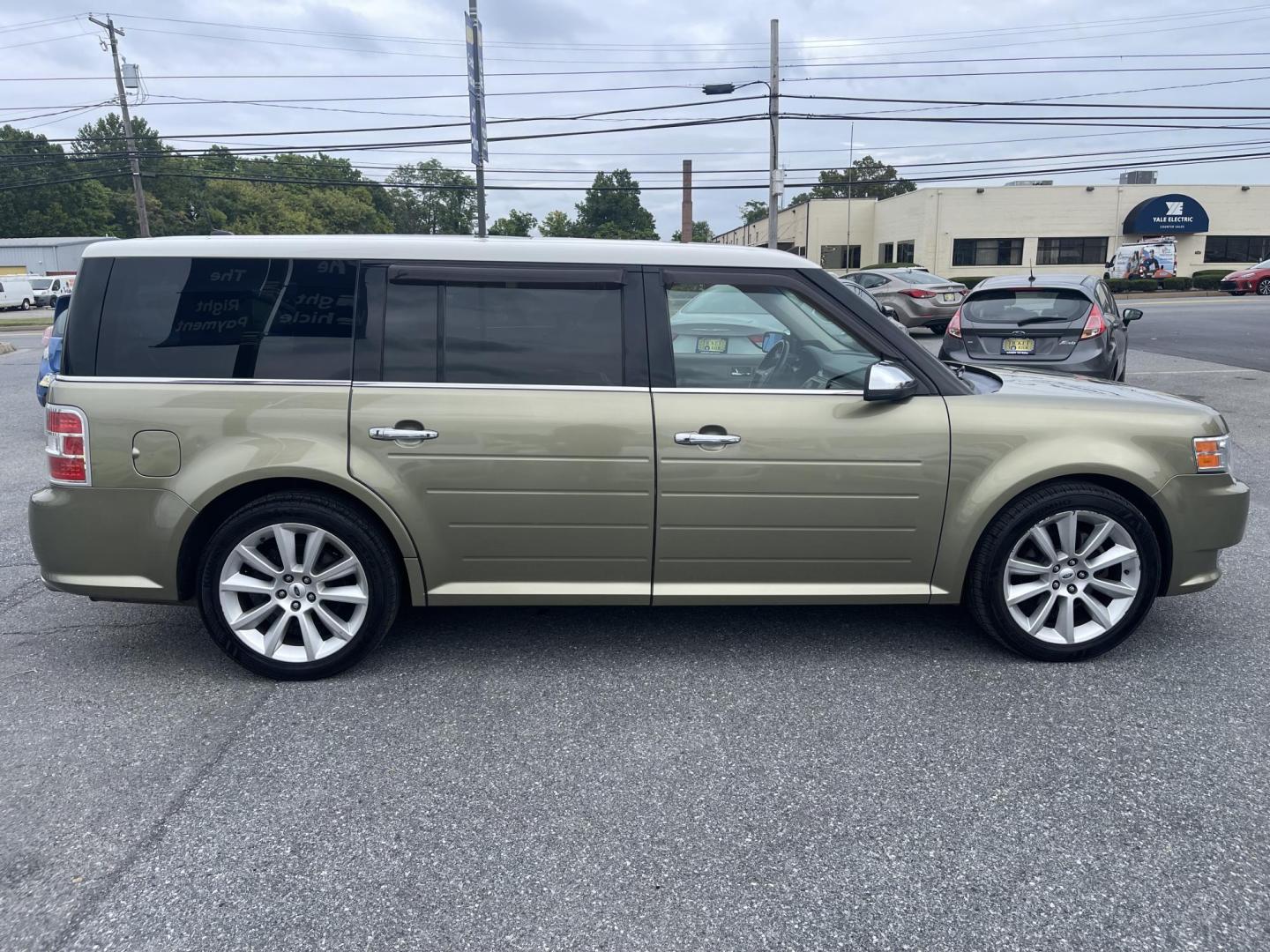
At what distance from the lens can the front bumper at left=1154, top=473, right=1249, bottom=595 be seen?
393 cm

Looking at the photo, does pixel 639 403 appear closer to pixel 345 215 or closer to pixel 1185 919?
pixel 1185 919

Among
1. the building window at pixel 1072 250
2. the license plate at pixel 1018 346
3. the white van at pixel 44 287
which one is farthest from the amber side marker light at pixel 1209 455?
the white van at pixel 44 287

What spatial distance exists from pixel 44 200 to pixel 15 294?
39.3 m

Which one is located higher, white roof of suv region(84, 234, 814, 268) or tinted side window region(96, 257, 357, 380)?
white roof of suv region(84, 234, 814, 268)

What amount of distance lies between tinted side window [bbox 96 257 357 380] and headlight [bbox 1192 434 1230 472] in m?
3.64

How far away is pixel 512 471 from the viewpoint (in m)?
3.72

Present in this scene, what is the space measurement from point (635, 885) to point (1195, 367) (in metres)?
15.0

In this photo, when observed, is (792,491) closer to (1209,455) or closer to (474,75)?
(1209,455)

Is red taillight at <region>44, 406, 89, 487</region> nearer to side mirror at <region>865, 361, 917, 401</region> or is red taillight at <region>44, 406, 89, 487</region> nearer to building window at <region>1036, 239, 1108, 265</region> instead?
side mirror at <region>865, 361, 917, 401</region>

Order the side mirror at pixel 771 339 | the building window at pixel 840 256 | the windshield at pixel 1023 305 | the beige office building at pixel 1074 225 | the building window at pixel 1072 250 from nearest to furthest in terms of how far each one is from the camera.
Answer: the side mirror at pixel 771 339 → the windshield at pixel 1023 305 → the beige office building at pixel 1074 225 → the building window at pixel 1072 250 → the building window at pixel 840 256

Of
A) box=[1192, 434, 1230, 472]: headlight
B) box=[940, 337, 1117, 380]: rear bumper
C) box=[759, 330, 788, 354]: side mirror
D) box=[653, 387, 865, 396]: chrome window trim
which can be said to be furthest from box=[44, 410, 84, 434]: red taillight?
box=[940, 337, 1117, 380]: rear bumper

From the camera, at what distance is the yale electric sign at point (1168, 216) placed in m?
47.2

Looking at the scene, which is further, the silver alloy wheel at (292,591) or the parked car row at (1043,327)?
the parked car row at (1043,327)

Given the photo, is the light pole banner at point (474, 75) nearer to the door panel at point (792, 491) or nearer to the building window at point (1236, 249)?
the door panel at point (792, 491)
